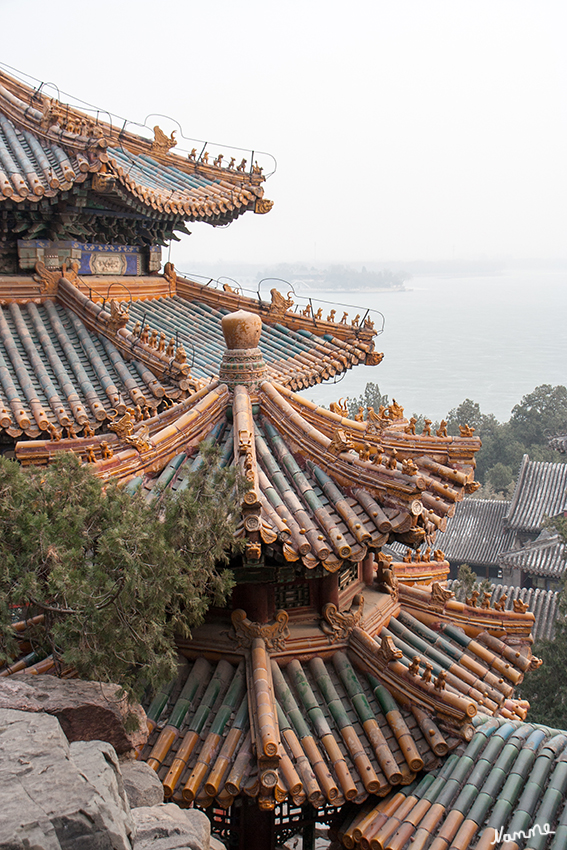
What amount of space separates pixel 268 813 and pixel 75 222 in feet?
25.5

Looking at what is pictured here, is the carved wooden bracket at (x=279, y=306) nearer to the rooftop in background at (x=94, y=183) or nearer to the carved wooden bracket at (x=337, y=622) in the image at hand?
the rooftop in background at (x=94, y=183)

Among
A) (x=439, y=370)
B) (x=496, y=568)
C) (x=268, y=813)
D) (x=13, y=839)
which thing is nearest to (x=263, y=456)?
(x=268, y=813)

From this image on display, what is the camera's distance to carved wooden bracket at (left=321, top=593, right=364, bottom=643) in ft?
20.4

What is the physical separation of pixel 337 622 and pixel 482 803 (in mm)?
1727

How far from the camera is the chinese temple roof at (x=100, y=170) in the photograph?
8969 mm

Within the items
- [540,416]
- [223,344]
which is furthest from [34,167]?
[540,416]

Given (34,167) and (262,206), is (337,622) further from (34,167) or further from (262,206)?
(262,206)

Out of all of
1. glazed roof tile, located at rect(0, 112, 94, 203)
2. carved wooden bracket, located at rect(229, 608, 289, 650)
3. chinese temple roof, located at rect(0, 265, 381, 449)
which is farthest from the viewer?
glazed roof tile, located at rect(0, 112, 94, 203)

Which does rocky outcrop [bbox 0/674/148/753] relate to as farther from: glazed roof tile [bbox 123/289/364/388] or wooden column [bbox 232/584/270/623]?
glazed roof tile [bbox 123/289/364/388]

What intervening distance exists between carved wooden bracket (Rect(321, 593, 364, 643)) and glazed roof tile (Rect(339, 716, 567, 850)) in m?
1.28

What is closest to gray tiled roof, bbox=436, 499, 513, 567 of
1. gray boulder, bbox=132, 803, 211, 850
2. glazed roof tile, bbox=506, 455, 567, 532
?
glazed roof tile, bbox=506, 455, 567, 532

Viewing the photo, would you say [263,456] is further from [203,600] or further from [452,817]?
[452,817]

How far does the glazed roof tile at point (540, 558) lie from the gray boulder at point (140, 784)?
1054 inches

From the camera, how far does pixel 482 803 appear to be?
5156 mm
